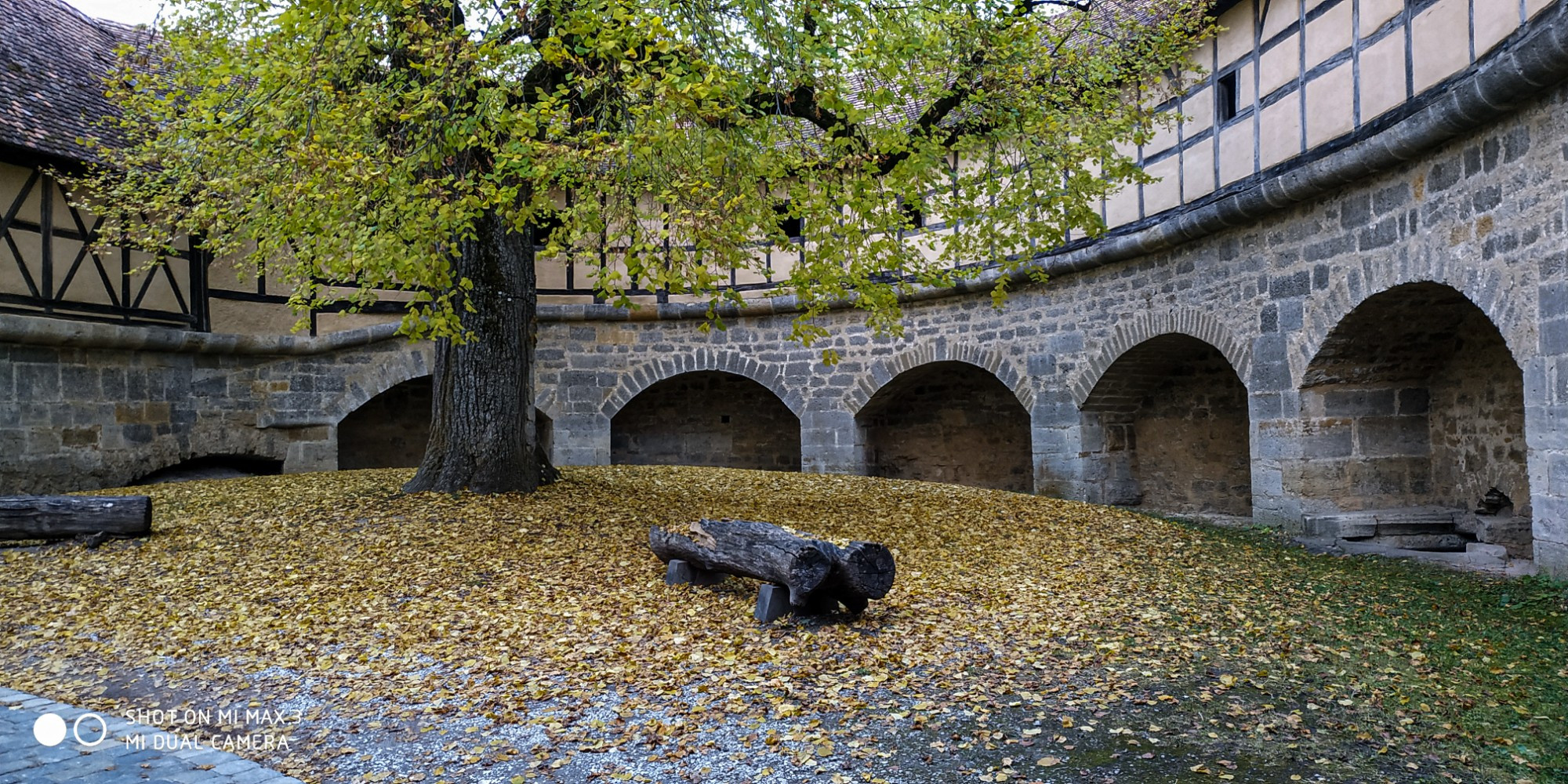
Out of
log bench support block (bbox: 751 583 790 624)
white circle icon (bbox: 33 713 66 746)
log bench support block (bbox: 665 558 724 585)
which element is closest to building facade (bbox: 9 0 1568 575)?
log bench support block (bbox: 751 583 790 624)

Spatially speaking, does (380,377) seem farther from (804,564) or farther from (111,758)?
(111,758)

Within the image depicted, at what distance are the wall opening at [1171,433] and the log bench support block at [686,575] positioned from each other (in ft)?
18.8

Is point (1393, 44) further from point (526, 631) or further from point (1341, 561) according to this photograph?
point (526, 631)

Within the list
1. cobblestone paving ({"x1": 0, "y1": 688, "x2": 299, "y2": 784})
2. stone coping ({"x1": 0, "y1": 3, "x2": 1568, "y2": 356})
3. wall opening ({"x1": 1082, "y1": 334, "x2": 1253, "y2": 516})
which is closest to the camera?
cobblestone paving ({"x1": 0, "y1": 688, "x2": 299, "y2": 784})

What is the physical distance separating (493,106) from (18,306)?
6881 mm

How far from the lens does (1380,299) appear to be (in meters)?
6.65

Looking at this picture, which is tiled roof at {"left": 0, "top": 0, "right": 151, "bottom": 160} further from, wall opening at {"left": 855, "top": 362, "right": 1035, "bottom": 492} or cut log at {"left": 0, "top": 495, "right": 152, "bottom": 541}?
wall opening at {"left": 855, "top": 362, "right": 1035, "bottom": 492}

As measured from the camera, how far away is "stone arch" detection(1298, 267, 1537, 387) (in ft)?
17.7

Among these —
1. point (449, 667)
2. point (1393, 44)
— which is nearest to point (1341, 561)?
point (1393, 44)

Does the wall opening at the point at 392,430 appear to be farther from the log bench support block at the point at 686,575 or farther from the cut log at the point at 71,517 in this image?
the log bench support block at the point at 686,575

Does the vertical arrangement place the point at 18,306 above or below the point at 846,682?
above

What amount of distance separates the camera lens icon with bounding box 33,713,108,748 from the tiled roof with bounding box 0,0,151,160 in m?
7.07

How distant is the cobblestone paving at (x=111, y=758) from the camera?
9.19 feet

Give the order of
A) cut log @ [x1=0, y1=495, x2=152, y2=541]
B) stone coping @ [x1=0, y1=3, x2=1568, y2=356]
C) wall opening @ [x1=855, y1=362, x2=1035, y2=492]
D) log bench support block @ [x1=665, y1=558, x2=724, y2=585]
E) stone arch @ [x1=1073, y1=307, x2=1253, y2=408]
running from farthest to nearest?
wall opening @ [x1=855, y1=362, x2=1035, y2=492] → stone arch @ [x1=1073, y1=307, x2=1253, y2=408] → cut log @ [x1=0, y1=495, x2=152, y2=541] → log bench support block @ [x1=665, y1=558, x2=724, y2=585] → stone coping @ [x1=0, y1=3, x2=1568, y2=356]
